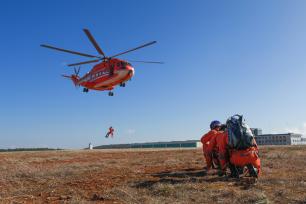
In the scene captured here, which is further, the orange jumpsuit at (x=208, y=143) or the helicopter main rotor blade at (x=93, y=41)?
the helicopter main rotor blade at (x=93, y=41)

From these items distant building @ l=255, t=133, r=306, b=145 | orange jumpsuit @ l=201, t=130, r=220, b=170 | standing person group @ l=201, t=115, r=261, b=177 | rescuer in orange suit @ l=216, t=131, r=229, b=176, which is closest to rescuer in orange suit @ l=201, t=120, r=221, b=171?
orange jumpsuit @ l=201, t=130, r=220, b=170

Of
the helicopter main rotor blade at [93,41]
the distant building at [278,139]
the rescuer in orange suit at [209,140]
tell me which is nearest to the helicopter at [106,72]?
the helicopter main rotor blade at [93,41]

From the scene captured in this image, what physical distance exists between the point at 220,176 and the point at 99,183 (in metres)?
3.93

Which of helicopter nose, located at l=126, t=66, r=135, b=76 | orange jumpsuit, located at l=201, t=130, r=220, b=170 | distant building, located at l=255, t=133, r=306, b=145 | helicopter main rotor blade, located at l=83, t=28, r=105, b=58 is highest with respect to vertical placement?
helicopter main rotor blade, located at l=83, t=28, r=105, b=58

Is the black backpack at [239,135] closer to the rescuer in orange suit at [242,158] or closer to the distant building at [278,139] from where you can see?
the rescuer in orange suit at [242,158]

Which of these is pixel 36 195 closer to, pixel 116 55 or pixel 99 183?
pixel 99 183

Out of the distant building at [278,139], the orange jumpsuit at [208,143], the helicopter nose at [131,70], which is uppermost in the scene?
the helicopter nose at [131,70]

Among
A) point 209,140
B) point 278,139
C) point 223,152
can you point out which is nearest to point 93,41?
point 209,140

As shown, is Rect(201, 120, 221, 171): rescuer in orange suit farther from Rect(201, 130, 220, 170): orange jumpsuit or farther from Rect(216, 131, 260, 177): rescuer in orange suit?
Rect(216, 131, 260, 177): rescuer in orange suit

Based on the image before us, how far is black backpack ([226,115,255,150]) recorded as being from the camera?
10.0 metres

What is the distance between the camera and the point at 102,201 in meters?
7.38

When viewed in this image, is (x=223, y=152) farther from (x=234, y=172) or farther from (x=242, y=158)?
(x=242, y=158)

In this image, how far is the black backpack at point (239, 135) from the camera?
10.0 metres

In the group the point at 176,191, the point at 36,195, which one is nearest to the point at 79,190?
the point at 36,195
